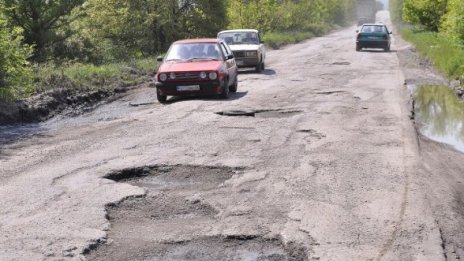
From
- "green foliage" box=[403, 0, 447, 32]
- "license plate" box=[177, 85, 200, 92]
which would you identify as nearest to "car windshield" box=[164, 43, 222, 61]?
"license plate" box=[177, 85, 200, 92]

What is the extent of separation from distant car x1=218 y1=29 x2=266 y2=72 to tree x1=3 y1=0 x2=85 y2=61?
5995mm

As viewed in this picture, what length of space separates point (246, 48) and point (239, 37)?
1.52 metres

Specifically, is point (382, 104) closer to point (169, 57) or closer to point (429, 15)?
point (169, 57)

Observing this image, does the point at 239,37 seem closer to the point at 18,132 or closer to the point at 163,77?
the point at 163,77

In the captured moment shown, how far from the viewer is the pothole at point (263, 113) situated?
434 inches

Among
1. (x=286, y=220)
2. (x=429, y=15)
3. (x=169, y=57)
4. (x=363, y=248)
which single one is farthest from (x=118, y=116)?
(x=429, y=15)

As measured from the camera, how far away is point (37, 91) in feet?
45.2

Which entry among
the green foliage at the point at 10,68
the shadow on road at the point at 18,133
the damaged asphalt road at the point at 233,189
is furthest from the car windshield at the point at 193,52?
the shadow on road at the point at 18,133

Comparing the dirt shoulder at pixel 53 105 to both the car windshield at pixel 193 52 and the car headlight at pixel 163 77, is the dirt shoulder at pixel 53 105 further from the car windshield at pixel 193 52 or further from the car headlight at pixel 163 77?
the car windshield at pixel 193 52

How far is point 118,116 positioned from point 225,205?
6761mm

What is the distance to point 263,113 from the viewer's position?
1127 centimetres

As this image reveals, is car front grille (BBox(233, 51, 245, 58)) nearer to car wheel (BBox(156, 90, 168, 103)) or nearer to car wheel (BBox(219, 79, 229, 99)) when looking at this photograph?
car wheel (BBox(219, 79, 229, 99))

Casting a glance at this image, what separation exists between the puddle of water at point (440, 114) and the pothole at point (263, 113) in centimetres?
252

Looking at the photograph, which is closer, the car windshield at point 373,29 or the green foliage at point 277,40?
the car windshield at point 373,29
